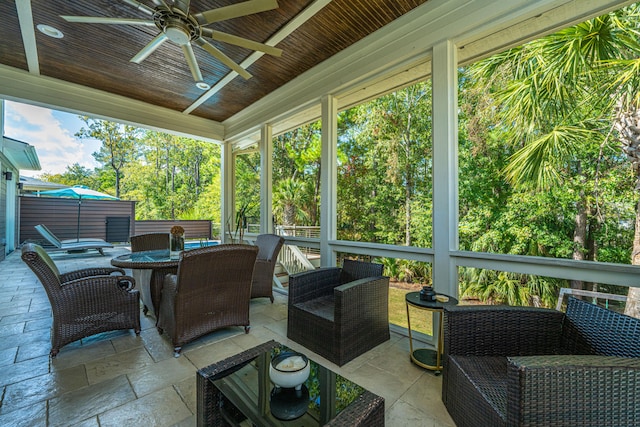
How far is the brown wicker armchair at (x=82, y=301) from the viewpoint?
2271mm

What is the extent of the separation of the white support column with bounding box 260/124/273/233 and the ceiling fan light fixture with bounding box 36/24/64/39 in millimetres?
2755

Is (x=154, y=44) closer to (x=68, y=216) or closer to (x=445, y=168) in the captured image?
(x=445, y=168)

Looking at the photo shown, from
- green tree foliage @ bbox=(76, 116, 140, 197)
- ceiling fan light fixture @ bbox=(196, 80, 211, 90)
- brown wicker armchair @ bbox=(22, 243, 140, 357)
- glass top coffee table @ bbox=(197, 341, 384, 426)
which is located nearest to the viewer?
glass top coffee table @ bbox=(197, 341, 384, 426)

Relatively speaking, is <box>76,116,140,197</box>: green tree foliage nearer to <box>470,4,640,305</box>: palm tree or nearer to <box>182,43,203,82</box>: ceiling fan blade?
<box>182,43,203,82</box>: ceiling fan blade

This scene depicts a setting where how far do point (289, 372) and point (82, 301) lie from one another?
7.72ft

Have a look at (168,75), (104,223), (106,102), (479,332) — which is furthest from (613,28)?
(104,223)

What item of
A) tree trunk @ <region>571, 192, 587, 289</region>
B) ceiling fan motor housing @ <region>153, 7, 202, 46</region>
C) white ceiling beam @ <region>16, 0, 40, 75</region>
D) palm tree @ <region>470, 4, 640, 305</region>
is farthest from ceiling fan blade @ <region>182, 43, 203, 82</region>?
tree trunk @ <region>571, 192, 587, 289</region>

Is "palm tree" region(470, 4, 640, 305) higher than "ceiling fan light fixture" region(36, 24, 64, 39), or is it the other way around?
"ceiling fan light fixture" region(36, 24, 64, 39)

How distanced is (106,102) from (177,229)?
10.9 ft

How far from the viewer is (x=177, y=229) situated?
3.02m

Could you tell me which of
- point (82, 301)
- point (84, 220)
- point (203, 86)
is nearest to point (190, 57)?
point (203, 86)

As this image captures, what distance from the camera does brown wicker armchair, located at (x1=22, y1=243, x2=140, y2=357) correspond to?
2.27m

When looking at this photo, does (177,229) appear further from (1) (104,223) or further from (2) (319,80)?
(1) (104,223)

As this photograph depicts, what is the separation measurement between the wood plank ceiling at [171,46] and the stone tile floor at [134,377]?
10.7 feet
